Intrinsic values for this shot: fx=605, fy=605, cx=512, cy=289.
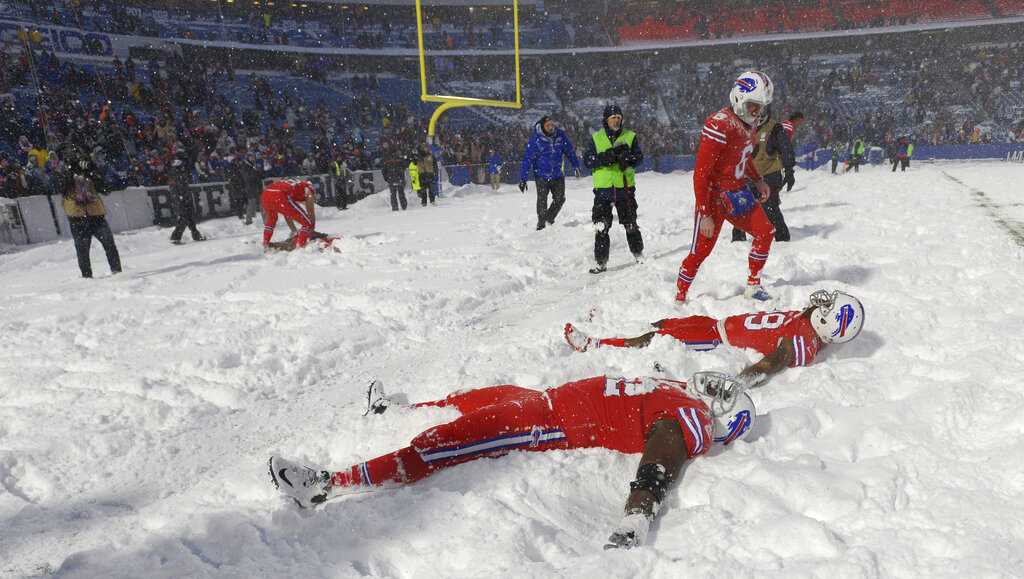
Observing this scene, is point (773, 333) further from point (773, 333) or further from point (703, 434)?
point (703, 434)

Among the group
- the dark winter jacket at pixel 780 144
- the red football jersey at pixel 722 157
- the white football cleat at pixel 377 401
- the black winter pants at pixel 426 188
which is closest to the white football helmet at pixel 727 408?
the white football cleat at pixel 377 401

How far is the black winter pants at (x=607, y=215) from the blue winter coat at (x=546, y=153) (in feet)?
7.19

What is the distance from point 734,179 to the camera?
4402mm

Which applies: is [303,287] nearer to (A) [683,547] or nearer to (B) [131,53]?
(A) [683,547]

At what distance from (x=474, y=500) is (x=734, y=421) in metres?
1.17

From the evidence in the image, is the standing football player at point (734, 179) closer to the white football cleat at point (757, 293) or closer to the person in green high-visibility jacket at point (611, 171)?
the white football cleat at point (757, 293)

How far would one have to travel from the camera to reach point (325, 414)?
3381mm

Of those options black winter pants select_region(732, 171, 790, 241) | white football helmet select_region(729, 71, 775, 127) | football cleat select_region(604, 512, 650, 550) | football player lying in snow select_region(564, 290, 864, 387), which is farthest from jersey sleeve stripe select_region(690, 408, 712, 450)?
black winter pants select_region(732, 171, 790, 241)

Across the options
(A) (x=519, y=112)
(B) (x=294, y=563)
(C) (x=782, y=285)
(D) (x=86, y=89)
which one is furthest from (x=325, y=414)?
(A) (x=519, y=112)

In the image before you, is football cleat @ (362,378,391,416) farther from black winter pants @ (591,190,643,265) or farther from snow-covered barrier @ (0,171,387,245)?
snow-covered barrier @ (0,171,387,245)

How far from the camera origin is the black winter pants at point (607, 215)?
597 cm

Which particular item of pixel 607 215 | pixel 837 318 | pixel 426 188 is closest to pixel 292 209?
pixel 607 215

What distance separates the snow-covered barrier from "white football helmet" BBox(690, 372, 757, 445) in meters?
10.5

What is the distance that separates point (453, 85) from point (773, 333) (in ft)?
84.9
